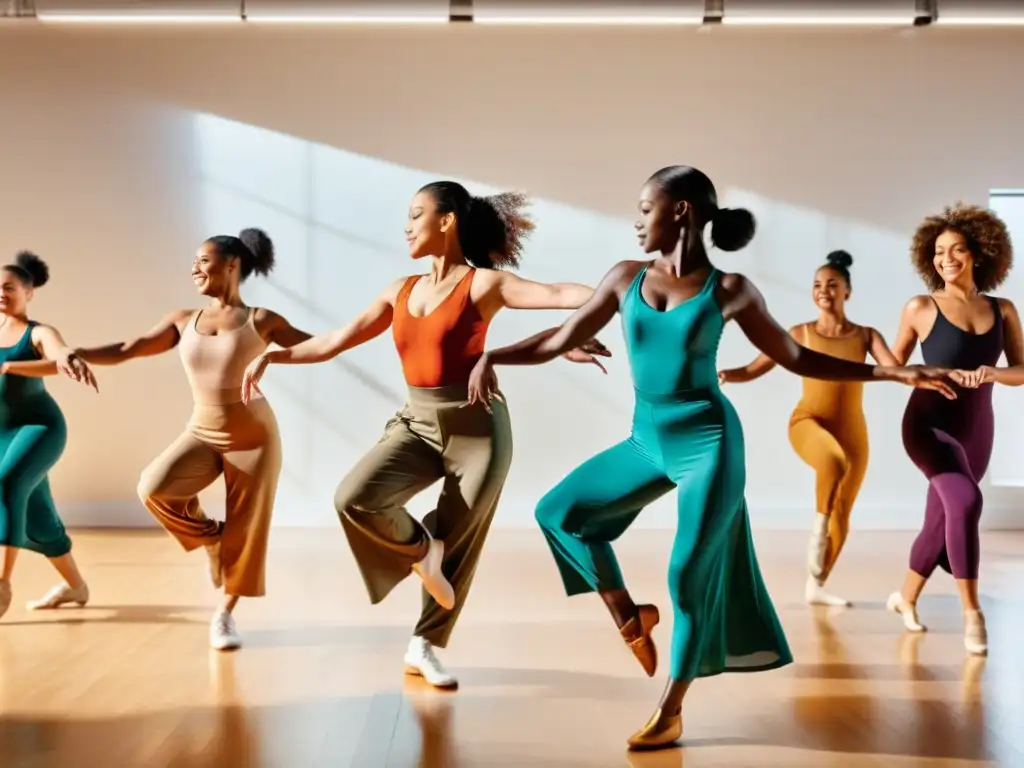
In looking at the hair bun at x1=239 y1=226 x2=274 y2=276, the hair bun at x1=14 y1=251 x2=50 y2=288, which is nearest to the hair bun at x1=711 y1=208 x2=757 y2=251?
the hair bun at x1=239 y1=226 x2=274 y2=276

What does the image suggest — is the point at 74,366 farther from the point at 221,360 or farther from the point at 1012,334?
the point at 1012,334

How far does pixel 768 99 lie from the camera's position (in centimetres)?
767

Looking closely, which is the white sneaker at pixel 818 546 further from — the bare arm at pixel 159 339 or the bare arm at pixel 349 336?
the bare arm at pixel 159 339

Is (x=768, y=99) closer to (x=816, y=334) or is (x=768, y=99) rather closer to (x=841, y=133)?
(x=841, y=133)

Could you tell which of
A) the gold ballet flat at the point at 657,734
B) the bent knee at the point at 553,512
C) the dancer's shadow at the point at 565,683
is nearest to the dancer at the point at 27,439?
the dancer's shadow at the point at 565,683

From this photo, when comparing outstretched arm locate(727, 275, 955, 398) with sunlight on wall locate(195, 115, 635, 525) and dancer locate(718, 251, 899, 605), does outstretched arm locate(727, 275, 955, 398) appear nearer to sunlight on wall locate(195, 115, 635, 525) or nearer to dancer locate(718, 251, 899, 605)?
dancer locate(718, 251, 899, 605)

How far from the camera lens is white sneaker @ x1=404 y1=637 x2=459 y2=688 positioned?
3820 millimetres

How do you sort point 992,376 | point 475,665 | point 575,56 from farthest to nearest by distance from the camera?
point 575,56 → point 475,665 → point 992,376

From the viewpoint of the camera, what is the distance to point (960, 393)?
4.59 m

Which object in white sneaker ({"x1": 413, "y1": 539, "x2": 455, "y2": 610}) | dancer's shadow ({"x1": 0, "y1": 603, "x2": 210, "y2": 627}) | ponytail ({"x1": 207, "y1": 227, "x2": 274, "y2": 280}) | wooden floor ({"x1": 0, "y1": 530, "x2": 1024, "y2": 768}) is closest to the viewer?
wooden floor ({"x1": 0, "y1": 530, "x2": 1024, "y2": 768})

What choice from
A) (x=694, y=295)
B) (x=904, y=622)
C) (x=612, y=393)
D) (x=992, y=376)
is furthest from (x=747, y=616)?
(x=612, y=393)

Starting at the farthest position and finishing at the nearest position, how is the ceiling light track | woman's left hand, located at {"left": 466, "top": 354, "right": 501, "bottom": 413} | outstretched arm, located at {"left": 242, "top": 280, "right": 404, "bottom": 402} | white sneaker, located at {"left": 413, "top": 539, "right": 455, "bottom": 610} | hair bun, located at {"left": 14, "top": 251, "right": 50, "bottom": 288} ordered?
the ceiling light track, hair bun, located at {"left": 14, "top": 251, "right": 50, "bottom": 288}, outstretched arm, located at {"left": 242, "top": 280, "right": 404, "bottom": 402}, white sneaker, located at {"left": 413, "top": 539, "right": 455, "bottom": 610}, woman's left hand, located at {"left": 466, "top": 354, "right": 501, "bottom": 413}

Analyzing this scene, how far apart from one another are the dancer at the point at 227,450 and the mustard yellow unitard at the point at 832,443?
2429mm

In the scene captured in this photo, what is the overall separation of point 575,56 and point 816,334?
309 centimetres
